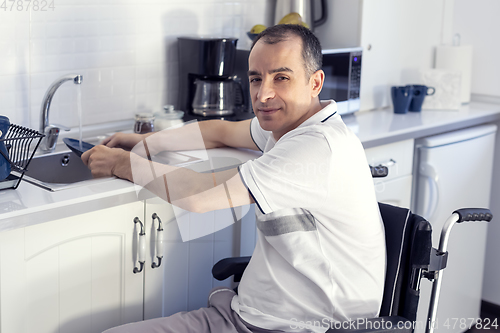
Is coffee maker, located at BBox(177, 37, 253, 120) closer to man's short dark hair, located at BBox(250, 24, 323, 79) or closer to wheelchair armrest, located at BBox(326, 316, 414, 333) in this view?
man's short dark hair, located at BBox(250, 24, 323, 79)

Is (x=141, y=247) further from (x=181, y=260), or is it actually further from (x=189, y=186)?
(x=189, y=186)

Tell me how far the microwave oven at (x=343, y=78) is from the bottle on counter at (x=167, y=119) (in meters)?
0.65

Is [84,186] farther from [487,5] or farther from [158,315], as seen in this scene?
[487,5]

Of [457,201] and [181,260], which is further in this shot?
[457,201]

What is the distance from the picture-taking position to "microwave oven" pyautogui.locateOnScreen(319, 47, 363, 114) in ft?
7.72

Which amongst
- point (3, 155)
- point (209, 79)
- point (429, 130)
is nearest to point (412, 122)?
point (429, 130)

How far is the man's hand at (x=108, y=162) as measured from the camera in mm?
1505

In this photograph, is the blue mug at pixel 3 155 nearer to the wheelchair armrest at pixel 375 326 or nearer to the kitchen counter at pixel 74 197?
the kitchen counter at pixel 74 197

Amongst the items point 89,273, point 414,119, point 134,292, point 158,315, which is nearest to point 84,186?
point 89,273

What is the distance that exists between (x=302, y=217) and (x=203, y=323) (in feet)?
1.27

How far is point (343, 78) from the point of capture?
2.43m

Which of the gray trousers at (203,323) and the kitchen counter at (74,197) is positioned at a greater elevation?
the kitchen counter at (74,197)

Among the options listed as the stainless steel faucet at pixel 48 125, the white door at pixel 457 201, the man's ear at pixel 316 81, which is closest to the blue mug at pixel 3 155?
the stainless steel faucet at pixel 48 125

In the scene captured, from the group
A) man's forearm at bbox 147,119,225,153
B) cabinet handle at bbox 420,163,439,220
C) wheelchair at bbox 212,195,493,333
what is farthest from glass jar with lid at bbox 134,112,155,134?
cabinet handle at bbox 420,163,439,220
